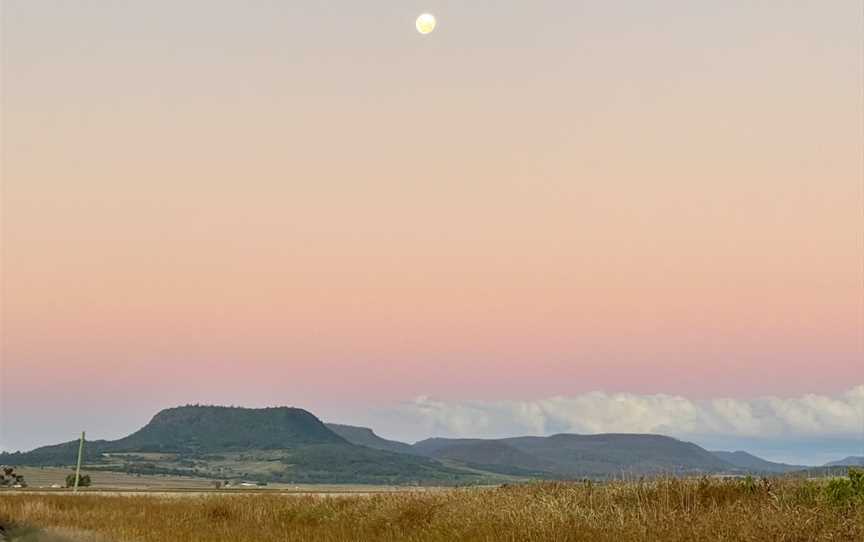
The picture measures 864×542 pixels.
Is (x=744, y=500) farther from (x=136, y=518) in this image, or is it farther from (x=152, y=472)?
(x=152, y=472)

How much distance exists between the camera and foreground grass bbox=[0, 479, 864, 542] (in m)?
15.2

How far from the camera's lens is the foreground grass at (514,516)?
597 inches

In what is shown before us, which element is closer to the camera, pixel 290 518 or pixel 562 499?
pixel 562 499

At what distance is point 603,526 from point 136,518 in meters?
16.9

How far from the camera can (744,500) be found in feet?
63.1

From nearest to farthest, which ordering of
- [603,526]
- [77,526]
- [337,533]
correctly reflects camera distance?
[603,526], [337,533], [77,526]

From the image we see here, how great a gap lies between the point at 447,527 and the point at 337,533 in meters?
3.99

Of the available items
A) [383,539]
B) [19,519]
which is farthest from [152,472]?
[383,539]

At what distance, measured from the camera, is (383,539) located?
1933 cm

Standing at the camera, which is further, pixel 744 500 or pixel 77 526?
pixel 77 526

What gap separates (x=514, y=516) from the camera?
18.4 metres

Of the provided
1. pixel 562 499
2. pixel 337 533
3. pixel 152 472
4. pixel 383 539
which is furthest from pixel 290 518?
pixel 152 472

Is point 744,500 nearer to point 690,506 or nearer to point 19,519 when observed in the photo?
point 690,506

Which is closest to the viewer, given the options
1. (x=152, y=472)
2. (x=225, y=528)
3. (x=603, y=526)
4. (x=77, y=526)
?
(x=603, y=526)
